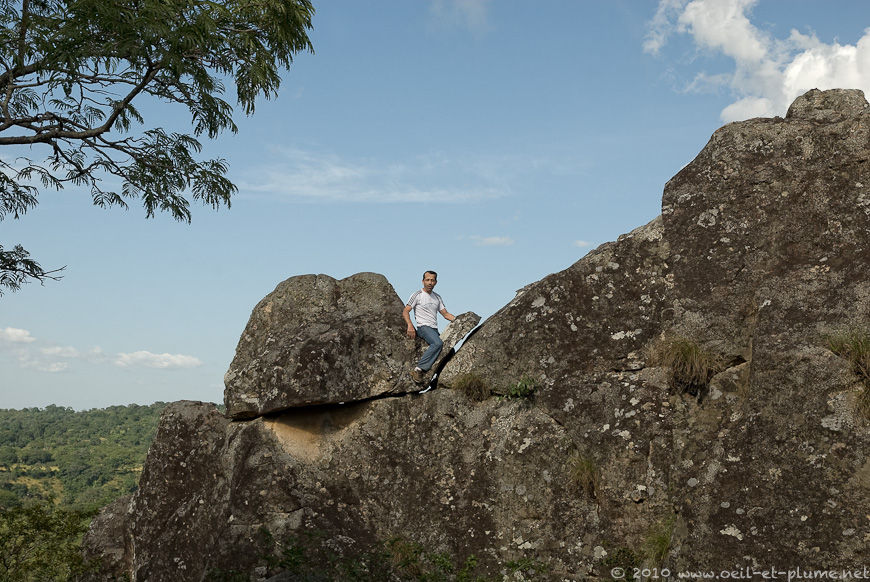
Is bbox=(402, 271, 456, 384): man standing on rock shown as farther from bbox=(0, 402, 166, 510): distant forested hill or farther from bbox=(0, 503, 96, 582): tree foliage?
bbox=(0, 402, 166, 510): distant forested hill

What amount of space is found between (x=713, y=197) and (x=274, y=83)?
32.8 feet

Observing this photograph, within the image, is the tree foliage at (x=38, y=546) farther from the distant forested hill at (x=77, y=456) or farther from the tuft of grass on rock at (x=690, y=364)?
the distant forested hill at (x=77, y=456)

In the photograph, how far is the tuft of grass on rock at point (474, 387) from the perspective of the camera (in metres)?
12.8

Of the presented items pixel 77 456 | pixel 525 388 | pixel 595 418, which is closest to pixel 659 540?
pixel 595 418

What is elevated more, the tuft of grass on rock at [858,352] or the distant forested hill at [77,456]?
the tuft of grass on rock at [858,352]

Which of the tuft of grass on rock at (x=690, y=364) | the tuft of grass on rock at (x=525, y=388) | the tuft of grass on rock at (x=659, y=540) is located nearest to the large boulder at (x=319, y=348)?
the tuft of grass on rock at (x=525, y=388)

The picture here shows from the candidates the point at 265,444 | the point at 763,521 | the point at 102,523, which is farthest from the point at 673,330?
the point at 102,523

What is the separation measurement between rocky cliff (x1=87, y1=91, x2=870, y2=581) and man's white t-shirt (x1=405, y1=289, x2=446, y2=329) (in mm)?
633

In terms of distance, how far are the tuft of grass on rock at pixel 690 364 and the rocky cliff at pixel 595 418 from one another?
1.4 inches

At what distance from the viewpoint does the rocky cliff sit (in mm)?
9875

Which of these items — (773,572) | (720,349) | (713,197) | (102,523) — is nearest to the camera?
(773,572)

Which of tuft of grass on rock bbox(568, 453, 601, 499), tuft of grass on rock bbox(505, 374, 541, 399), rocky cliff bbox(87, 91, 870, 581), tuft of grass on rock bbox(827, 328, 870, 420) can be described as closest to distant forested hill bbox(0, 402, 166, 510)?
rocky cliff bbox(87, 91, 870, 581)

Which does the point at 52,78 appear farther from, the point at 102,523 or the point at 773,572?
the point at 773,572

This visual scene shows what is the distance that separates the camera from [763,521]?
931cm
